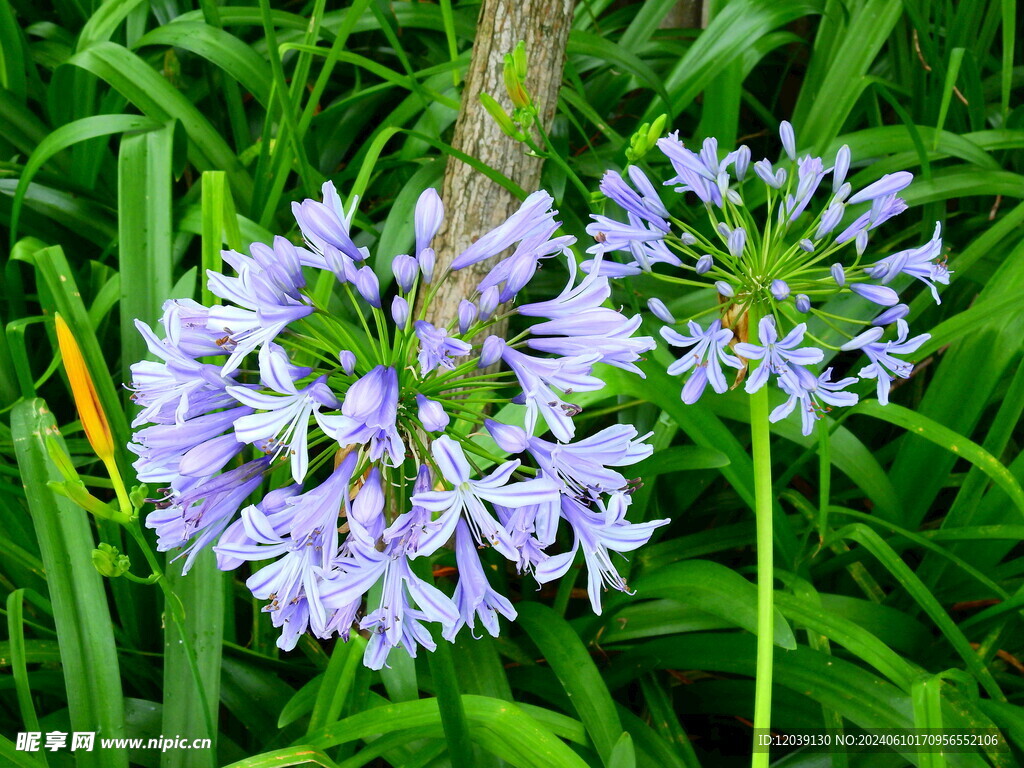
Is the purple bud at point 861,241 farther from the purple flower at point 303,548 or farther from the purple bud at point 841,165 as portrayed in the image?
the purple flower at point 303,548

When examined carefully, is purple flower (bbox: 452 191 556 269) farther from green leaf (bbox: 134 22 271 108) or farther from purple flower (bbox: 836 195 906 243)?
green leaf (bbox: 134 22 271 108)

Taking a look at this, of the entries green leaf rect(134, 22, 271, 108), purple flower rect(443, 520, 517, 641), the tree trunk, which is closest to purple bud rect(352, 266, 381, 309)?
purple flower rect(443, 520, 517, 641)

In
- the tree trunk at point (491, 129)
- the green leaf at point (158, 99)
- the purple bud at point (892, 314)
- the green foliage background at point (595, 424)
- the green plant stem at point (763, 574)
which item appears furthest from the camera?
the green leaf at point (158, 99)

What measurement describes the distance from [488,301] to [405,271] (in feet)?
0.44

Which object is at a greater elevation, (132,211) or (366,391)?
(132,211)

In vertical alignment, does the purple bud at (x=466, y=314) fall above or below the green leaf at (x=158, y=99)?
below

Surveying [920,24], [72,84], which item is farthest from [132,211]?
[920,24]

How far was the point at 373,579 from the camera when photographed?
1.01 meters

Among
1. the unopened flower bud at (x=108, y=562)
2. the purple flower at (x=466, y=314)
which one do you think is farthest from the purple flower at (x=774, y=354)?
the unopened flower bud at (x=108, y=562)

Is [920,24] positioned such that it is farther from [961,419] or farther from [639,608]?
[639,608]

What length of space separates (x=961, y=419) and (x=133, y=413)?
218 centimetres

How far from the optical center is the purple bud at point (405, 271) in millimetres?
1112

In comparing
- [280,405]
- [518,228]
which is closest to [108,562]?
[280,405]

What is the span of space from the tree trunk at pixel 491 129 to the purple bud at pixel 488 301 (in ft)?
2.99
